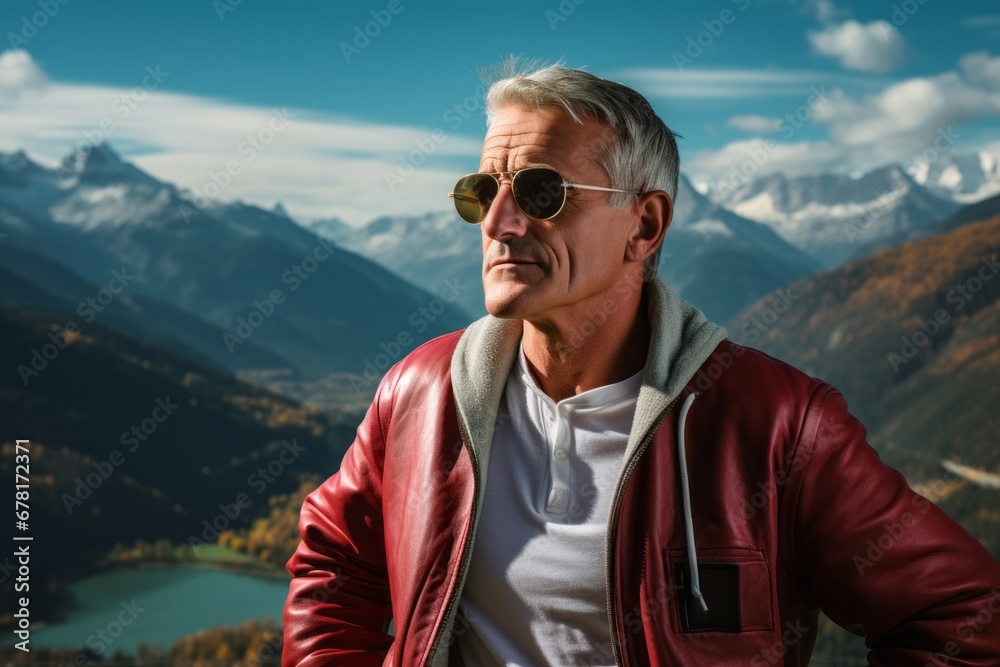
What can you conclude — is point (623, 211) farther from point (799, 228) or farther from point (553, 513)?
point (799, 228)

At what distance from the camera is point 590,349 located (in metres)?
1.81

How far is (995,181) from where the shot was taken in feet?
170

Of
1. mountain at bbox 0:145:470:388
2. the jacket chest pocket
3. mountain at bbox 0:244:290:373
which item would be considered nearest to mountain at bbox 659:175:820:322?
mountain at bbox 0:145:470:388

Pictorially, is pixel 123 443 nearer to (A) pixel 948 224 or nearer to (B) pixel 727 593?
(B) pixel 727 593

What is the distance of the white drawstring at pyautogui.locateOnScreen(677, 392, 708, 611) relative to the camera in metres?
1.52

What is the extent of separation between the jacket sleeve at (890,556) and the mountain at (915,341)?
31315 mm

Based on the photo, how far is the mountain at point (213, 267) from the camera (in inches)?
2093

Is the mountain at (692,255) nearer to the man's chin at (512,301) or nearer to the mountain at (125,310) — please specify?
the mountain at (125,310)
